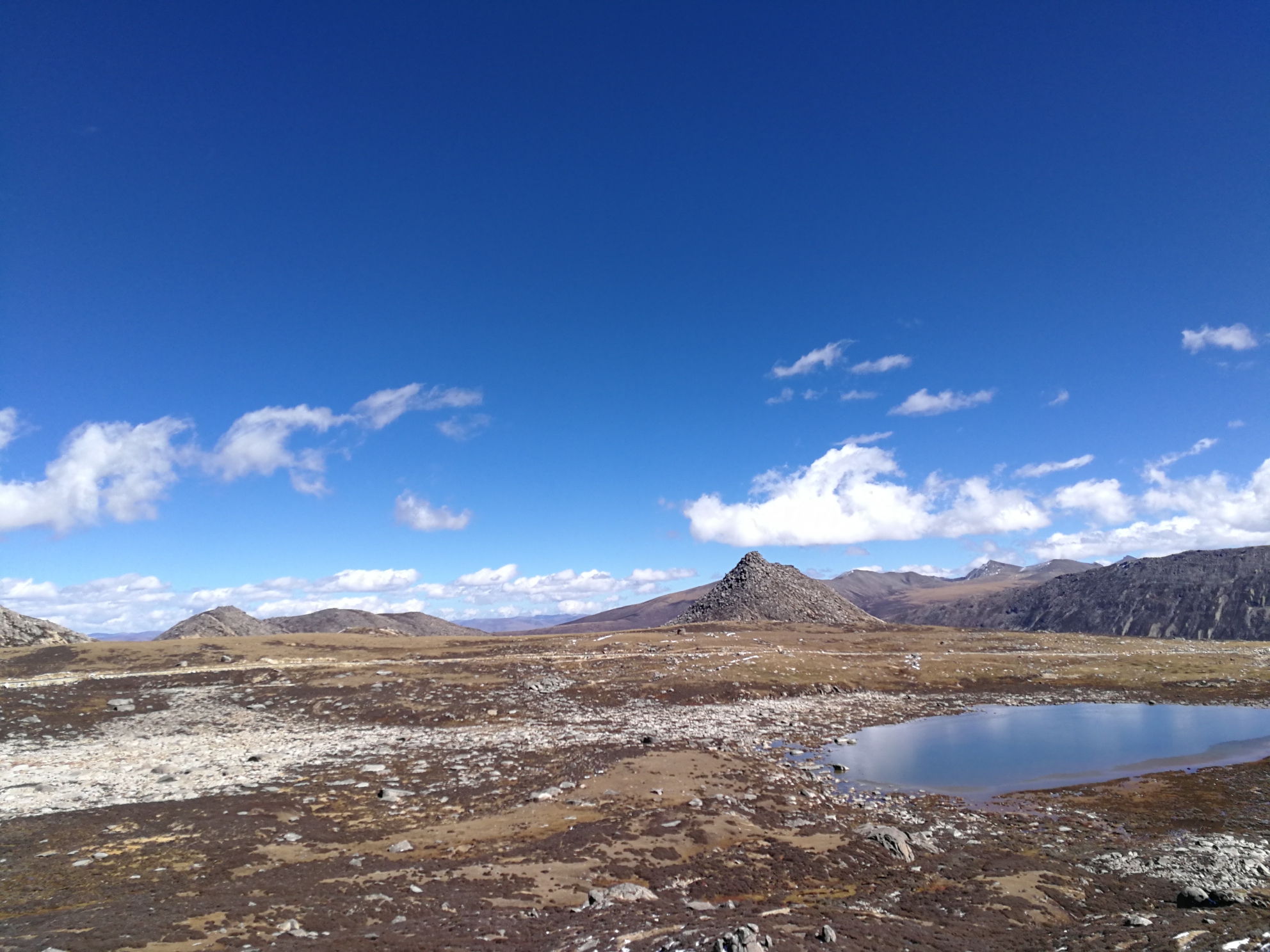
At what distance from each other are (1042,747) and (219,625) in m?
144

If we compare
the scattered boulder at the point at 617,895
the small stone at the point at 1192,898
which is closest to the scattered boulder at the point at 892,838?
the small stone at the point at 1192,898

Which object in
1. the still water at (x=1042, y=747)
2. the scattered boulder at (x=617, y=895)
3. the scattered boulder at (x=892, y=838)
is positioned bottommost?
the still water at (x=1042, y=747)

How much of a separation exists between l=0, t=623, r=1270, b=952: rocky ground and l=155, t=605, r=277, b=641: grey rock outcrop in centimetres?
8251

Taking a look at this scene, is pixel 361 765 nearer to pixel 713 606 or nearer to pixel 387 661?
pixel 387 661

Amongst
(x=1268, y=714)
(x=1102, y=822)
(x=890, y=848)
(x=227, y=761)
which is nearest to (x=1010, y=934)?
(x=890, y=848)

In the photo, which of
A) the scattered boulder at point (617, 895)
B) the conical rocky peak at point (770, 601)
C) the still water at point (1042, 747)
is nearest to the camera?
the scattered boulder at point (617, 895)

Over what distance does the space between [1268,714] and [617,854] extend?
200ft

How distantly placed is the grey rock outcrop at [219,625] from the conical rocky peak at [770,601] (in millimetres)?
94050

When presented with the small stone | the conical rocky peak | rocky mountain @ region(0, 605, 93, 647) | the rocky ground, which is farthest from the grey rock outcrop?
Answer: the small stone

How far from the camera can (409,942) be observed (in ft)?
50.6

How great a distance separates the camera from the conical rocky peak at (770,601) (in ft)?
446

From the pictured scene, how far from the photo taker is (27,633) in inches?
3236

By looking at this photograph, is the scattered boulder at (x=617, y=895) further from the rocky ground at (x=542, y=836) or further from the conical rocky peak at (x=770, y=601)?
the conical rocky peak at (x=770, y=601)

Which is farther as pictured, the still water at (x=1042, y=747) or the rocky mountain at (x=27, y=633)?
the rocky mountain at (x=27, y=633)
